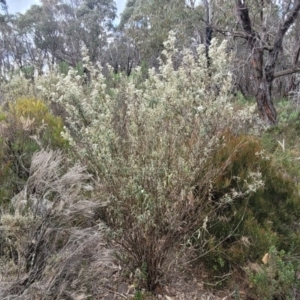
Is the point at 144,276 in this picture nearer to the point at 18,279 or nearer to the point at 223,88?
the point at 18,279

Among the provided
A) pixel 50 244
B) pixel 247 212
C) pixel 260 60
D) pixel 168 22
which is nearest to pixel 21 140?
pixel 50 244

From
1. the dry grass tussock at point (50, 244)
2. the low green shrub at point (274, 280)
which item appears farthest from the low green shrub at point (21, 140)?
the low green shrub at point (274, 280)

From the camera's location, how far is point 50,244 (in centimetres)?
205

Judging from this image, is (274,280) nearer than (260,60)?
Yes

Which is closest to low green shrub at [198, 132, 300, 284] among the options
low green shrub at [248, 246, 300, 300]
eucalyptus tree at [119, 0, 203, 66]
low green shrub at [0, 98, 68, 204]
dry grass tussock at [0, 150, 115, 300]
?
low green shrub at [248, 246, 300, 300]

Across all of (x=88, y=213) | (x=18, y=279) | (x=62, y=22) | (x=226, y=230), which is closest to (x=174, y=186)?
(x=88, y=213)

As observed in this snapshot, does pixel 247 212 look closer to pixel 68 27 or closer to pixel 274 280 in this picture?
pixel 274 280

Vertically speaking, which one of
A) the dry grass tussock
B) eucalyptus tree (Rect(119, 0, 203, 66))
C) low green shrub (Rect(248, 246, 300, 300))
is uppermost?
eucalyptus tree (Rect(119, 0, 203, 66))

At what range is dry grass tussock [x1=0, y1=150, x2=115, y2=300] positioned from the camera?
186 centimetres

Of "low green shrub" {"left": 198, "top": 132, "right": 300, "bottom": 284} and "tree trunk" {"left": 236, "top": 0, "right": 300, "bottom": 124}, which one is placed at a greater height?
"tree trunk" {"left": 236, "top": 0, "right": 300, "bottom": 124}

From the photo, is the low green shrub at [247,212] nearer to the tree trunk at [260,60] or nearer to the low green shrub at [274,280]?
the low green shrub at [274,280]

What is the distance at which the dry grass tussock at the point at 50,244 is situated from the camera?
186cm

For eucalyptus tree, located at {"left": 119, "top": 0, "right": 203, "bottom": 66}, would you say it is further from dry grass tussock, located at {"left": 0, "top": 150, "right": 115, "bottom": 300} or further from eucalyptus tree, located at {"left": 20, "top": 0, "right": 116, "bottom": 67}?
eucalyptus tree, located at {"left": 20, "top": 0, "right": 116, "bottom": 67}

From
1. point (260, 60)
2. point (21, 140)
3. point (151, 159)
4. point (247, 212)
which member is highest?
point (260, 60)
